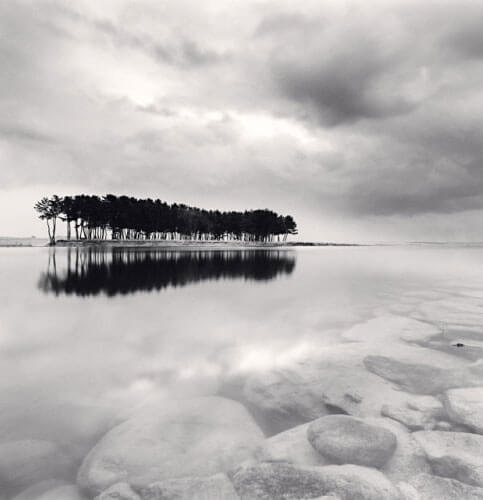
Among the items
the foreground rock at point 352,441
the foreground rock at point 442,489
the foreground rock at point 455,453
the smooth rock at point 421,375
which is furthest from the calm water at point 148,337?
the foreground rock at point 442,489

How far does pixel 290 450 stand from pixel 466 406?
10.3 feet

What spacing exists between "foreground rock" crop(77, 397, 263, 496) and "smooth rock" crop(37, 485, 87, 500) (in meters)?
0.09

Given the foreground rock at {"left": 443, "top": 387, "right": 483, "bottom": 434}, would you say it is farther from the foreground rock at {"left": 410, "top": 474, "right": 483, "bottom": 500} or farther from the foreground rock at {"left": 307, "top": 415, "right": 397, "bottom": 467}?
the foreground rock at {"left": 410, "top": 474, "right": 483, "bottom": 500}

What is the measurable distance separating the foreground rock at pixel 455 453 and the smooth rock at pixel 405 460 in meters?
0.08

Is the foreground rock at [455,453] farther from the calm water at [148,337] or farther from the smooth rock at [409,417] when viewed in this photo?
the calm water at [148,337]

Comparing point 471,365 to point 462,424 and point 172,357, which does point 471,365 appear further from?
point 172,357

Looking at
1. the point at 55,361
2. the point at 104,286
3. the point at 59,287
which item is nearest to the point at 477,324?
the point at 55,361

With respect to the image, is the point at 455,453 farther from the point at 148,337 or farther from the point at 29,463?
the point at 148,337

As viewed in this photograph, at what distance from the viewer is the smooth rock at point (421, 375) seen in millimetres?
6500

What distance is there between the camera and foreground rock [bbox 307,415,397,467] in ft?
13.5

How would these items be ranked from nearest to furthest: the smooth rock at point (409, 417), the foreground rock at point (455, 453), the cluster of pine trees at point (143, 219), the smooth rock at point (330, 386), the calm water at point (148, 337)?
the foreground rock at point (455, 453) → the smooth rock at point (409, 417) → the smooth rock at point (330, 386) → the calm water at point (148, 337) → the cluster of pine trees at point (143, 219)

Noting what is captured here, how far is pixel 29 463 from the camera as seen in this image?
171 inches

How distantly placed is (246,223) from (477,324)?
150 m

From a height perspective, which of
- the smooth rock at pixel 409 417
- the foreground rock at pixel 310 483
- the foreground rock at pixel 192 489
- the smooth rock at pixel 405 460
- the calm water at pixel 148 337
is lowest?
the calm water at pixel 148 337
